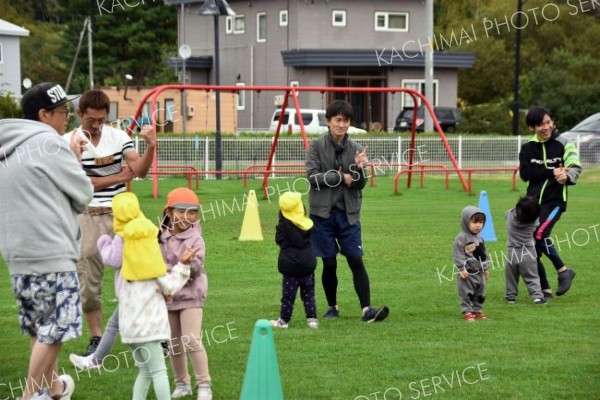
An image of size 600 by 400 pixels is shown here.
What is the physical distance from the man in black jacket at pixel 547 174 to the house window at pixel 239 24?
144 ft

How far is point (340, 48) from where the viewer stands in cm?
5222

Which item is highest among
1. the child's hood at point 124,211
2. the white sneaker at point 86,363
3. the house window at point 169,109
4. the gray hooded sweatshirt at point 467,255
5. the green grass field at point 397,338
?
the house window at point 169,109

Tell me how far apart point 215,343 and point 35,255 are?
9.22 feet

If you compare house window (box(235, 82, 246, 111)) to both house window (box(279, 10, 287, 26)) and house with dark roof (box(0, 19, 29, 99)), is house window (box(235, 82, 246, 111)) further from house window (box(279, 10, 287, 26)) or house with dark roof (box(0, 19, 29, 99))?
house with dark roof (box(0, 19, 29, 99))

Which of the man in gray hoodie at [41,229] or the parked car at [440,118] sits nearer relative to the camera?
the man in gray hoodie at [41,229]

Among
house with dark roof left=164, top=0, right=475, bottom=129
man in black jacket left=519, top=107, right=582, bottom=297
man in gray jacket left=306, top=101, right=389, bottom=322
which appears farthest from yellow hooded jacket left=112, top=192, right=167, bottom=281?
house with dark roof left=164, top=0, right=475, bottom=129

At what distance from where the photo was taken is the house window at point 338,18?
5178cm

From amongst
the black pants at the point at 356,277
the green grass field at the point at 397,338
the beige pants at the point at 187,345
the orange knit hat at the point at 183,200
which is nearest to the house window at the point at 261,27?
the green grass field at the point at 397,338

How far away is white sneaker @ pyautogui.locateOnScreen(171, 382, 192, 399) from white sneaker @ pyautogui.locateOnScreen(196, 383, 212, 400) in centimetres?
18

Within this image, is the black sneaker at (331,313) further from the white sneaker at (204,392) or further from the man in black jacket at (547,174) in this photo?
the white sneaker at (204,392)

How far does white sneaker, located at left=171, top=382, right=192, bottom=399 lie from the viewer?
22.8 feet

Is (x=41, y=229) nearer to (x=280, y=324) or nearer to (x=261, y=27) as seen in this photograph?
(x=280, y=324)

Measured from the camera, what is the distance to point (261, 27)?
5303cm

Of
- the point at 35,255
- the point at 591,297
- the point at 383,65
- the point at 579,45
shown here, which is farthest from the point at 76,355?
the point at 579,45
